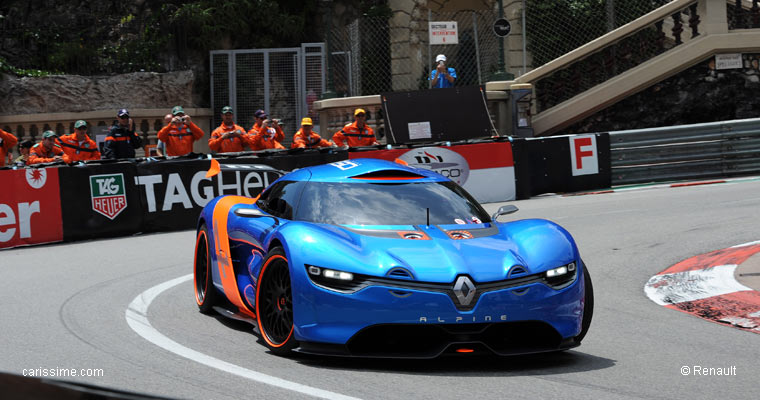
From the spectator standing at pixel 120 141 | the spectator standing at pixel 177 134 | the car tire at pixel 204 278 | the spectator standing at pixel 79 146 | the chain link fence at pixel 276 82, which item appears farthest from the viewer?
the chain link fence at pixel 276 82

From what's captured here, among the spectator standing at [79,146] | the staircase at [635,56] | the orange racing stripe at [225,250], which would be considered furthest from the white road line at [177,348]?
the staircase at [635,56]

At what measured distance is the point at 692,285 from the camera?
355 inches

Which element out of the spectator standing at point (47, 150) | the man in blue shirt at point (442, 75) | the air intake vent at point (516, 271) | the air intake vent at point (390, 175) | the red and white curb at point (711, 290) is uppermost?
the man in blue shirt at point (442, 75)

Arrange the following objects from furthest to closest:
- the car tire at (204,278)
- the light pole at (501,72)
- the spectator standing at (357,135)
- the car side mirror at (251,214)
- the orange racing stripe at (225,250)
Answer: the light pole at (501,72), the spectator standing at (357,135), the car tire at (204,278), the orange racing stripe at (225,250), the car side mirror at (251,214)

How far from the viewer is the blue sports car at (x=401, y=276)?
569cm

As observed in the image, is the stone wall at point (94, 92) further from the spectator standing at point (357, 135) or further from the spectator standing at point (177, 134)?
the spectator standing at point (357, 135)

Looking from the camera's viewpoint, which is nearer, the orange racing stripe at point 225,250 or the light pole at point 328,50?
the orange racing stripe at point 225,250

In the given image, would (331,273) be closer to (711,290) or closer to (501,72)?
(711,290)

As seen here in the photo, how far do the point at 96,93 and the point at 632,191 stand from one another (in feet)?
45.7

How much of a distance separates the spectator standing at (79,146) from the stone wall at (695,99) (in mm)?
11996

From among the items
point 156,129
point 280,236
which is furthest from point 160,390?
point 156,129

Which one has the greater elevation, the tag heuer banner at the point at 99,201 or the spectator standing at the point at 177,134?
the spectator standing at the point at 177,134

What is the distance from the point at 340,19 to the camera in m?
27.9

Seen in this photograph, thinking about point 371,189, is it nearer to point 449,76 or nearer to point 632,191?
point 632,191
